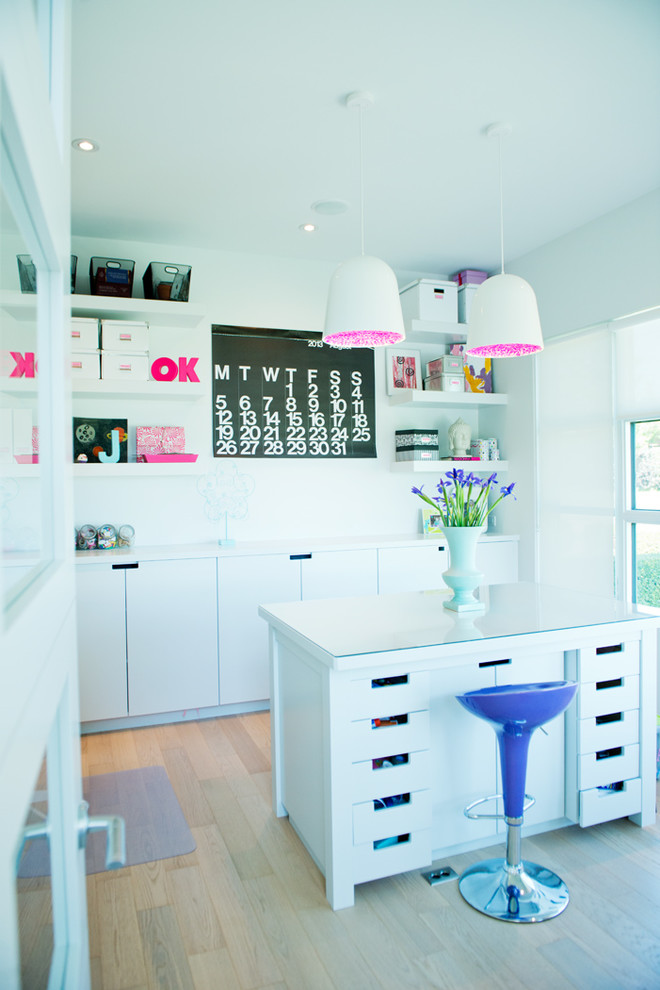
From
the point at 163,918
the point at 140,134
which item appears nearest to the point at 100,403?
the point at 140,134

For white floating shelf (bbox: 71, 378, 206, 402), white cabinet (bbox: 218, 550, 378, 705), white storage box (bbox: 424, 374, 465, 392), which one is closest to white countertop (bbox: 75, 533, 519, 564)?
white cabinet (bbox: 218, 550, 378, 705)

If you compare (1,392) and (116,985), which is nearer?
(1,392)

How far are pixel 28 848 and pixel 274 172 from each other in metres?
3.25

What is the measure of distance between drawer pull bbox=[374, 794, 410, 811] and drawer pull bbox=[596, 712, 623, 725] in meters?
0.82

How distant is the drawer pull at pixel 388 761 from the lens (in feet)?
6.89

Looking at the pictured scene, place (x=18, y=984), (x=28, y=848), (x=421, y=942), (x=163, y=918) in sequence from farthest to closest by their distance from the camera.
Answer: (x=163, y=918) → (x=421, y=942) → (x=28, y=848) → (x=18, y=984)

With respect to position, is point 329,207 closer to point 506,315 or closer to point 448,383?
point 448,383

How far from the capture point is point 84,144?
291 centimetres

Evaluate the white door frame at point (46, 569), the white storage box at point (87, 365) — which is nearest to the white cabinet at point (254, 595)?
the white storage box at point (87, 365)

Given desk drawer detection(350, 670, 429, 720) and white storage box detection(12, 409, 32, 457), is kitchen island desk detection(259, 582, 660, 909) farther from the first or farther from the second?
white storage box detection(12, 409, 32, 457)

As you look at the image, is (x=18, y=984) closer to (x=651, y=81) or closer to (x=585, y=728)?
(x=585, y=728)

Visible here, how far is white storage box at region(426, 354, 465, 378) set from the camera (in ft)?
15.0

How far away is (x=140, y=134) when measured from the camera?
9.38ft

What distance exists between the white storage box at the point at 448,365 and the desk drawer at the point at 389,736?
2.93 m
